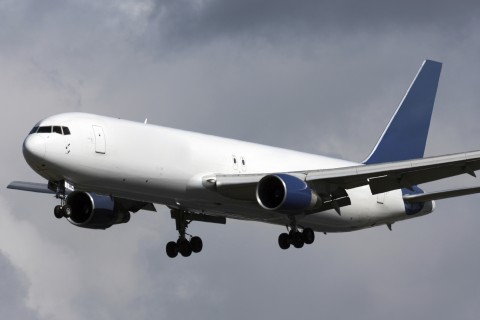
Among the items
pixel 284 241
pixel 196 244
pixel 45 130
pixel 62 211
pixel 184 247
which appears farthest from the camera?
pixel 196 244

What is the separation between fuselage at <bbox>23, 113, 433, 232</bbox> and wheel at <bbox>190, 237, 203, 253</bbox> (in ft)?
11.8

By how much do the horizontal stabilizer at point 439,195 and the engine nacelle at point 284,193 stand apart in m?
6.38

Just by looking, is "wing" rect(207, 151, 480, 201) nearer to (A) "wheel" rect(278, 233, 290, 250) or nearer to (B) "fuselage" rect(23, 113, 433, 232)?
(B) "fuselage" rect(23, 113, 433, 232)

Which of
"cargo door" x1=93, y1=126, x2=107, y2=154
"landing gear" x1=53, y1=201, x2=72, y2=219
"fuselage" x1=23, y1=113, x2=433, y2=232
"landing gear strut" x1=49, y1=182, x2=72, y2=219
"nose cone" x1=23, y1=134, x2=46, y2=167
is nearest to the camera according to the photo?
"nose cone" x1=23, y1=134, x2=46, y2=167

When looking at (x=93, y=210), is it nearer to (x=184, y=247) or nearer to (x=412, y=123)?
(x=184, y=247)

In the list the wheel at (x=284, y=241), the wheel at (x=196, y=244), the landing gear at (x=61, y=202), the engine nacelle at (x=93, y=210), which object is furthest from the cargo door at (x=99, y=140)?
the wheel at (x=284, y=241)

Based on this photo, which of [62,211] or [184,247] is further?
[184,247]

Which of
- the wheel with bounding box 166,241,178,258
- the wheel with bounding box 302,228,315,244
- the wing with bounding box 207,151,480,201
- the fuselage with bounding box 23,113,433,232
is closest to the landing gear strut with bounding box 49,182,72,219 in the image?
the fuselage with bounding box 23,113,433,232

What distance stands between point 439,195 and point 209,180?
10.6 metres

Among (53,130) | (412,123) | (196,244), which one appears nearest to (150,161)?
(53,130)

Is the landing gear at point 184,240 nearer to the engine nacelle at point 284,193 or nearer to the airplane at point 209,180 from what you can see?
the airplane at point 209,180

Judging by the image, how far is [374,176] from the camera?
54.3 metres

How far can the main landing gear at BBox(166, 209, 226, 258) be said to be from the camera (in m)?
59.1

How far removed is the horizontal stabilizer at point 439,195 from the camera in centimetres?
5521
